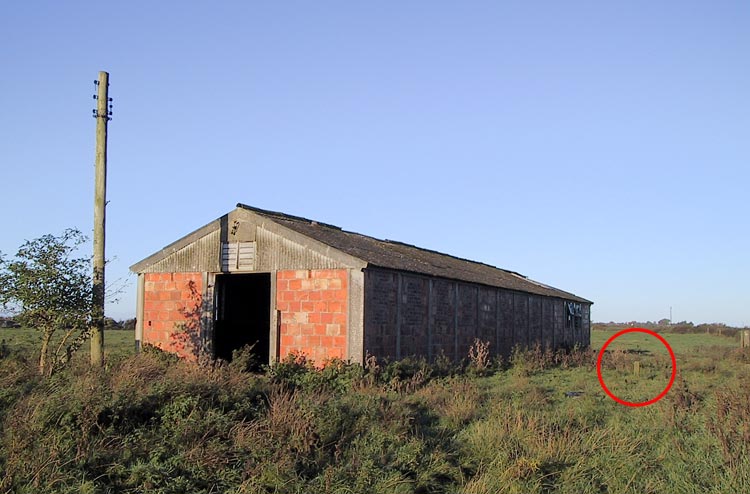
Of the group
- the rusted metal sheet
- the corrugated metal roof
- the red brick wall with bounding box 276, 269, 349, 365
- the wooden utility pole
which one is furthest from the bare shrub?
the wooden utility pole

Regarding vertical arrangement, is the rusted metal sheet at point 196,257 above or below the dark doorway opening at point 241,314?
above

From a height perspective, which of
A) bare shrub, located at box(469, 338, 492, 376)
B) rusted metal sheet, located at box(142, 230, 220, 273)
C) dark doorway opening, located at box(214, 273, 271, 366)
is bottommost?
bare shrub, located at box(469, 338, 492, 376)

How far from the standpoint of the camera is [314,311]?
1870cm

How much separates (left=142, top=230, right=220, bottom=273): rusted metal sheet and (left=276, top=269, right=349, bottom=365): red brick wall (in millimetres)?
2325

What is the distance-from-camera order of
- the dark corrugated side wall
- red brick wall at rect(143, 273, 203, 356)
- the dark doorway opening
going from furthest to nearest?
the dark doorway opening
red brick wall at rect(143, 273, 203, 356)
the dark corrugated side wall

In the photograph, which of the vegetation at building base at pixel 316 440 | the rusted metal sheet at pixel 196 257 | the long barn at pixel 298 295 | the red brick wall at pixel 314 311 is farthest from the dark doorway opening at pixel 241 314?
the vegetation at building base at pixel 316 440

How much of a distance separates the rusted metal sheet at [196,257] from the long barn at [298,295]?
0.03 meters

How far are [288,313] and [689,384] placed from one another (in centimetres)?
1139

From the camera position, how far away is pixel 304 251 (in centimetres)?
1906

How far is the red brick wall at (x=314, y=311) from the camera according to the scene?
18281 mm

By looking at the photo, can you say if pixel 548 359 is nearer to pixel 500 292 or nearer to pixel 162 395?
pixel 500 292

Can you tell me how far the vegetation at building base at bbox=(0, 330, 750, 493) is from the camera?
8.95 m

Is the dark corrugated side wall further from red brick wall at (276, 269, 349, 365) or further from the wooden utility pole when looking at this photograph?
the wooden utility pole

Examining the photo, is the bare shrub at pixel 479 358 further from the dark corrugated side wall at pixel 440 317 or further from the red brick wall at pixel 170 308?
the red brick wall at pixel 170 308
